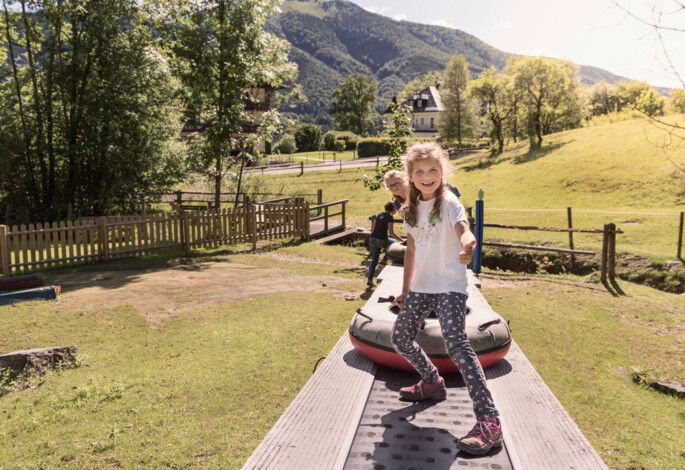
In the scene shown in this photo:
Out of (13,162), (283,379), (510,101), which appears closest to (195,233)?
(13,162)

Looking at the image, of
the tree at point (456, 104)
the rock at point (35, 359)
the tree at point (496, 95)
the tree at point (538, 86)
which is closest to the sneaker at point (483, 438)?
the rock at point (35, 359)

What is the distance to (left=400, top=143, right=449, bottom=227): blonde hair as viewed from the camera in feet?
12.1

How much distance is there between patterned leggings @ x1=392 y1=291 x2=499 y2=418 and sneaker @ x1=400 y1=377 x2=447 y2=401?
0.27 metres

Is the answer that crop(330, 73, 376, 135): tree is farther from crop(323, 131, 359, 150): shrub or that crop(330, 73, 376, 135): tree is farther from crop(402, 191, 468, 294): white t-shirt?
crop(402, 191, 468, 294): white t-shirt

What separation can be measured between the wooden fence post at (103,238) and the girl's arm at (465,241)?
11443 mm

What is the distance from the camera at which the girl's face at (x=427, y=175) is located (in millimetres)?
3682

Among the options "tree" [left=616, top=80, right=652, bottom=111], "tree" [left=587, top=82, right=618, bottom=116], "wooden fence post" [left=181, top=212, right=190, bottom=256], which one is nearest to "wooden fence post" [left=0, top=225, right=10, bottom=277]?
"wooden fence post" [left=181, top=212, right=190, bottom=256]

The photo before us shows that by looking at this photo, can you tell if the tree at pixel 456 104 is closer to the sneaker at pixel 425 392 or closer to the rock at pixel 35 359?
the rock at pixel 35 359

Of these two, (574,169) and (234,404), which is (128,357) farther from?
(574,169)

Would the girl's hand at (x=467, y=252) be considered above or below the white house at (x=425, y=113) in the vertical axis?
below

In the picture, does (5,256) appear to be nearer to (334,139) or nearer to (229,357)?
(229,357)

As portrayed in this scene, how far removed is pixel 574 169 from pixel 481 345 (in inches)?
1146

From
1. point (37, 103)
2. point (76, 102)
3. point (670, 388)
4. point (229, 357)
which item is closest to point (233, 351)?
point (229, 357)

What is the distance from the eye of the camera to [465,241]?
3.26m
